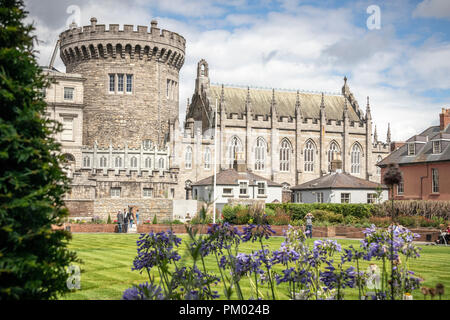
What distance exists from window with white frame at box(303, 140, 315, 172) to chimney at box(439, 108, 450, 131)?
Result: 19.3 m

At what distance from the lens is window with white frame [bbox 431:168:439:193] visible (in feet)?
127

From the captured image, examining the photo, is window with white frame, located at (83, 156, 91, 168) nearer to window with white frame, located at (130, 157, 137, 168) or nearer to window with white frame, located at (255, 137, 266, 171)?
window with white frame, located at (130, 157, 137, 168)

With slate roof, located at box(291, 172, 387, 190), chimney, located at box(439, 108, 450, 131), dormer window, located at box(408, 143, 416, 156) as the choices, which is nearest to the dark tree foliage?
slate roof, located at box(291, 172, 387, 190)

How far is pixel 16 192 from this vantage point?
16.5 ft

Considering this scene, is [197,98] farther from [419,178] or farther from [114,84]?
[419,178]

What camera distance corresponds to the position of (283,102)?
6475 cm

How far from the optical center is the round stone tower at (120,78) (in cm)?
5275

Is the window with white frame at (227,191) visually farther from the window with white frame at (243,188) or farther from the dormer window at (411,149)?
the dormer window at (411,149)

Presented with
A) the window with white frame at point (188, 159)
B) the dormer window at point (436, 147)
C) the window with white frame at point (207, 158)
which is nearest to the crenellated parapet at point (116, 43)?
the window with white frame at point (188, 159)

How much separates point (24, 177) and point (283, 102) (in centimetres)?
6095

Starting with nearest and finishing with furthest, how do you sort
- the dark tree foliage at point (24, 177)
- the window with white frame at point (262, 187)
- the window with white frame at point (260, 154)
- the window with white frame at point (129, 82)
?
the dark tree foliage at point (24, 177)
the window with white frame at point (262, 187)
the window with white frame at point (129, 82)
the window with white frame at point (260, 154)

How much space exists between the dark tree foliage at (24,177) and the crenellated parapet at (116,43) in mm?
49084

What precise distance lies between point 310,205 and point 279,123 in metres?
24.7
